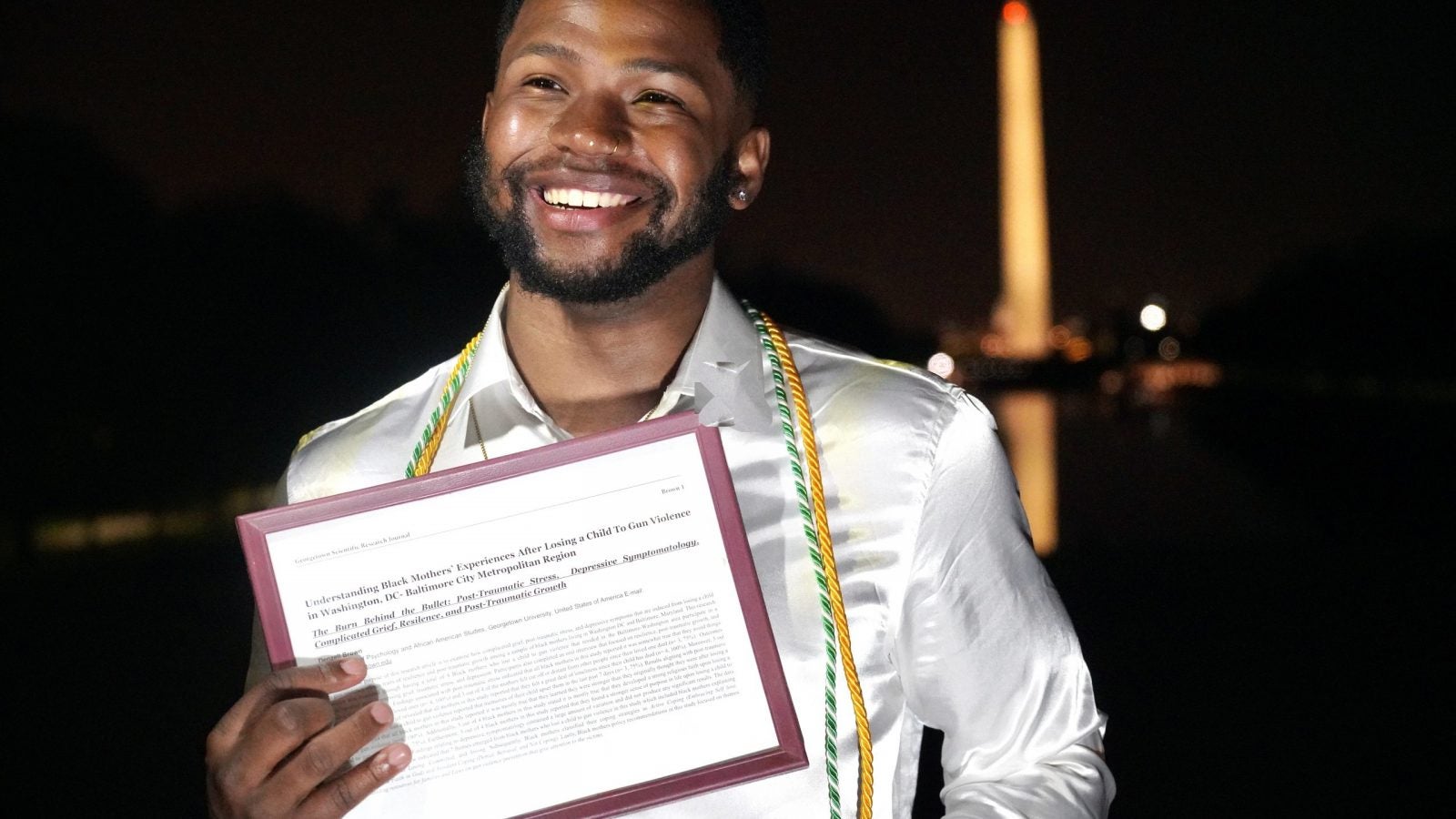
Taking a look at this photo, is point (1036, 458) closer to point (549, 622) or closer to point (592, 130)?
point (592, 130)

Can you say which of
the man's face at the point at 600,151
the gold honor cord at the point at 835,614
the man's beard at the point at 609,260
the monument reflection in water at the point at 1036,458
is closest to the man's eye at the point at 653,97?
the man's face at the point at 600,151

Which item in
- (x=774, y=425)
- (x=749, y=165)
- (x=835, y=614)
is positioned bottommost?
(x=835, y=614)

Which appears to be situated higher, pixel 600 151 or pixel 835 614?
pixel 600 151

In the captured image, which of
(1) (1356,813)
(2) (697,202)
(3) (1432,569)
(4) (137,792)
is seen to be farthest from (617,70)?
(3) (1432,569)

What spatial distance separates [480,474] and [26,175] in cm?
2824

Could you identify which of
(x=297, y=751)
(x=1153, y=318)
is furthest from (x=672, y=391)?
(x=1153, y=318)

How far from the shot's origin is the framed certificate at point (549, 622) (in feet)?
6.89

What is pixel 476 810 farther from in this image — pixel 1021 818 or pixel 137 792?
pixel 137 792

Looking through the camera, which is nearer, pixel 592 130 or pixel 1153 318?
pixel 592 130

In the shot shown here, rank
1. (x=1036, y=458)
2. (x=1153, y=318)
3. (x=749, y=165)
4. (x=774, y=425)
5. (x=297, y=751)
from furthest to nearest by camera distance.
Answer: (x=1153, y=318) → (x=1036, y=458) → (x=749, y=165) → (x=774, y=425) → (x=297, y=751)

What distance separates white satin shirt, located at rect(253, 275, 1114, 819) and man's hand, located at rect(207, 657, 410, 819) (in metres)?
0.38

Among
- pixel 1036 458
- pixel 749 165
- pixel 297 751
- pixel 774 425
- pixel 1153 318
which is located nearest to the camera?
pixel 297 751

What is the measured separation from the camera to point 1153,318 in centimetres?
10775

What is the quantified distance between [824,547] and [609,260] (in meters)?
0.53
